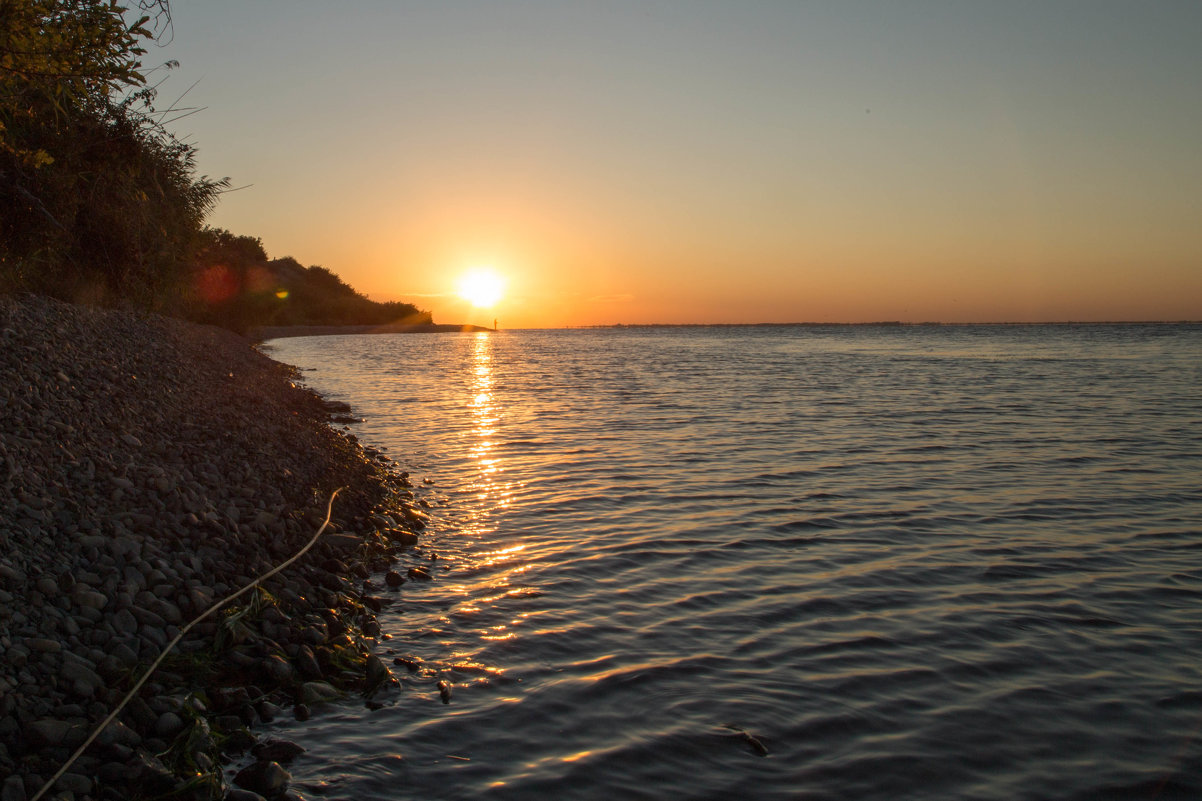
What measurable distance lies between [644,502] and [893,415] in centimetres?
1416

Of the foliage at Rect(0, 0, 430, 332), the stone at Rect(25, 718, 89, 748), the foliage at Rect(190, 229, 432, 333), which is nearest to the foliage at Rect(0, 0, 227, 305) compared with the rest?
the foliage at Rect(0, 0, 430, 332)

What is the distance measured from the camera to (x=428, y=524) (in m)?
11.8

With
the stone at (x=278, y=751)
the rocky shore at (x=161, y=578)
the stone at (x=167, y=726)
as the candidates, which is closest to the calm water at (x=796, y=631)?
the stone at (x=278, y=751)

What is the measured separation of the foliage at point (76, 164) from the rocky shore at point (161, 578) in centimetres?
236

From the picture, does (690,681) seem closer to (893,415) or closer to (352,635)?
(352,635)

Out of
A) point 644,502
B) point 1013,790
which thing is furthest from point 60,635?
point 644,502

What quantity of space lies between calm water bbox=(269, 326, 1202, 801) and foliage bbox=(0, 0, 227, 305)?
273 inches

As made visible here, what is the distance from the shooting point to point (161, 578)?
666 centimetres

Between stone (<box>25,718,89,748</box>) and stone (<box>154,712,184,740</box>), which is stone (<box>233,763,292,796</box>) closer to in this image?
stone (<box>154,712,184,740</box>)

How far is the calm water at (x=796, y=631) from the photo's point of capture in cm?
526

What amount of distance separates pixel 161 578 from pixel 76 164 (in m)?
11.5

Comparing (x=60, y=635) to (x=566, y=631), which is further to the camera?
(x=566, y=631)

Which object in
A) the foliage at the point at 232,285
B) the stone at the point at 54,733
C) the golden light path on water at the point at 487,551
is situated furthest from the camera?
the foliage at the point at 232,285

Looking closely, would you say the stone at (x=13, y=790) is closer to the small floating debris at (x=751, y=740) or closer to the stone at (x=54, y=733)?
the stone at (x=54, y=733)
